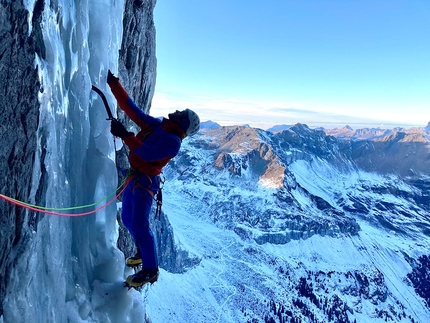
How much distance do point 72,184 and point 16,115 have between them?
2.27 metres

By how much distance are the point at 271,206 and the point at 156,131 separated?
556 feet

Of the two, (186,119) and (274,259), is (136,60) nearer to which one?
(186,119)

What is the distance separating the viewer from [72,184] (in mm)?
6289

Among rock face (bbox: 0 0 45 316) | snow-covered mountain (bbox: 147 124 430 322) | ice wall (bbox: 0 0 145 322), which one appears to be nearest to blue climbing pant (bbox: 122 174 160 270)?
ice wall (bbox: 0 0 145 322)

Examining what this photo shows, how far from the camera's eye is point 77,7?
21.6 ft

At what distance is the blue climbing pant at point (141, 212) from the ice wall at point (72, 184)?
0.85m

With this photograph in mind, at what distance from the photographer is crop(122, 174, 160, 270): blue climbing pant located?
19.9ft

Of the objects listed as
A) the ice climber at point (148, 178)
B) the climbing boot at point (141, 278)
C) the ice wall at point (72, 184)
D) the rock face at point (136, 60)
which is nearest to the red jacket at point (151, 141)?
the ice climber at point (148, 178)

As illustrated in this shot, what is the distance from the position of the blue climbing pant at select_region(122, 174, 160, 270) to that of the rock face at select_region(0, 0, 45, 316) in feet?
5.89

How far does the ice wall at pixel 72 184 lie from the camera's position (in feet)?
15.8

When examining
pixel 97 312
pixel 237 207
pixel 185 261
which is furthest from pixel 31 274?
pixel 237 207

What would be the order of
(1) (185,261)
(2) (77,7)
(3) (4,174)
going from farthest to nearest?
1. (1) (185,261)
2. (2) (77,7)
3. (3) (4,174)

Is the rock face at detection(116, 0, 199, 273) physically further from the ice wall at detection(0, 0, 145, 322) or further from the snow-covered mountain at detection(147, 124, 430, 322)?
the snow-covered mountain at detection(147, 124, 430, 322)

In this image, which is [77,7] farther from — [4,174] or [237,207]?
[237,207]
